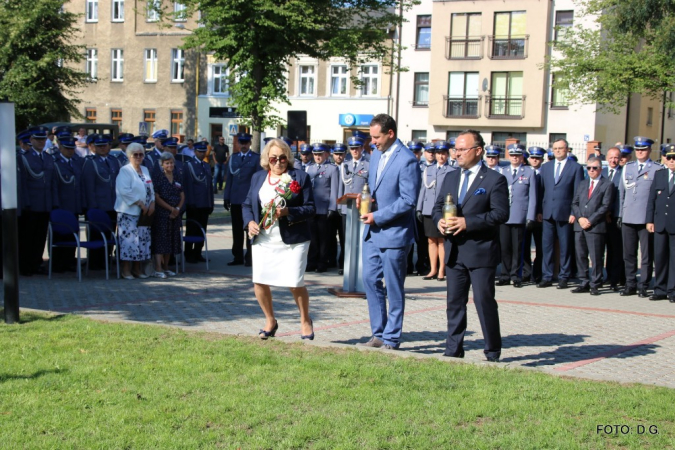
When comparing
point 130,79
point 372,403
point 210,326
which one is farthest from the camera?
point 130,79

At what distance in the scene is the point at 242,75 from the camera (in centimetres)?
2738

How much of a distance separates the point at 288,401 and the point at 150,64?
172ft

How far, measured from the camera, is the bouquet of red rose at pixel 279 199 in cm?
A: 766

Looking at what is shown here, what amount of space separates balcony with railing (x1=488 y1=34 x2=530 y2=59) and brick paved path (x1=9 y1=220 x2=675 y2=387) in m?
35.7

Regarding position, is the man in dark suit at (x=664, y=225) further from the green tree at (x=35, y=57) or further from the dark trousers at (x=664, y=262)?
the green tree at (x=35, y=57)

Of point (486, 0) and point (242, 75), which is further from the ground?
point (486, 0)

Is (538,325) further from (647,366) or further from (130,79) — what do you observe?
(130,79)

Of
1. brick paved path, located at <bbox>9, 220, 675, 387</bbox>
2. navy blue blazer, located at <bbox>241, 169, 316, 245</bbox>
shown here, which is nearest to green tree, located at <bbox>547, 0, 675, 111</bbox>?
brick paved path, located at <bbox>9, 220, 675, 387</bbox>

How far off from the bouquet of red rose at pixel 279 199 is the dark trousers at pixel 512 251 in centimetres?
664

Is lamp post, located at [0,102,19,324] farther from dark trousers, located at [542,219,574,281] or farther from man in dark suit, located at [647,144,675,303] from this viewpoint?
man in dark suit, located at [647,144,675,303]

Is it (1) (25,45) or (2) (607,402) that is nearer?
(2) (607,402)

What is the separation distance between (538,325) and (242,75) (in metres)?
19.3

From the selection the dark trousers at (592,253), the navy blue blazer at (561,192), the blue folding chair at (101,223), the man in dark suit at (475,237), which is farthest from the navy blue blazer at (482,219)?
the blue folding chair at (101,223)

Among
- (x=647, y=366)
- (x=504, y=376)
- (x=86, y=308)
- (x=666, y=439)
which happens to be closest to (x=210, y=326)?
(x=86, y=308)
